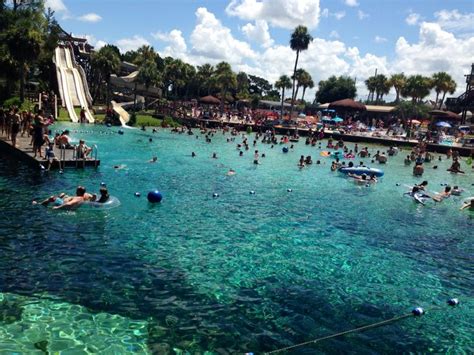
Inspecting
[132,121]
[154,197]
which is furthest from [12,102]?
[154,197]

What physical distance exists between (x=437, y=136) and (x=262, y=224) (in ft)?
158

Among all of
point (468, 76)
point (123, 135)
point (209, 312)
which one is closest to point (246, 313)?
point (209, 312)

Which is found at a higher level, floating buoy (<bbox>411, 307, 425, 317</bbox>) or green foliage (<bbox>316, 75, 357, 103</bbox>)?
green foliage (<bbox>316, 75, 357, 103</bbox>)

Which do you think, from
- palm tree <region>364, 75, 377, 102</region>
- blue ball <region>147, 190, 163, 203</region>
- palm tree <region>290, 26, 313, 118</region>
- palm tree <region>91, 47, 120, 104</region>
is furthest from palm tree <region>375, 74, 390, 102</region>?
blue ball <region>147, 190, 163, 203</region>

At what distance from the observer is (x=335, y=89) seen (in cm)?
10388

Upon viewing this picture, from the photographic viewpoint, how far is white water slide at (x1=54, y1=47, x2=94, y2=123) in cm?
5384

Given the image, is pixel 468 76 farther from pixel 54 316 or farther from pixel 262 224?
pixel 54 316

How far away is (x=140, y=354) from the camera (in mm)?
7629

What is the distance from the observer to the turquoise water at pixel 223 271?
27.5 ft

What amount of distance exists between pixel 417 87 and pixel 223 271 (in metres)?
72.3

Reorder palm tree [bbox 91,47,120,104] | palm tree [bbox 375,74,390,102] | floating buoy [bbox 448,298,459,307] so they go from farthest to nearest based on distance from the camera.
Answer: palm tree [bbox 375,74,390,102], palm tree [bbox 91,47,120,104], floating buoy [bbox 448,298,459,307]

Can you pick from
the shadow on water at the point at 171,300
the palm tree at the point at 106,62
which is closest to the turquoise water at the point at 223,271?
the shadow on water at the point at 171,300

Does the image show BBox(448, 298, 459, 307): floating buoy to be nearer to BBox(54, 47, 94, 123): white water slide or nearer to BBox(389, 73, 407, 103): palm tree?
BBox(54, 47, 94, 123): white water slide

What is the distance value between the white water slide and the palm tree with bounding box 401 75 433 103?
53575mm
